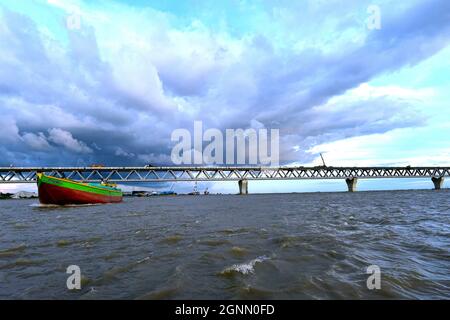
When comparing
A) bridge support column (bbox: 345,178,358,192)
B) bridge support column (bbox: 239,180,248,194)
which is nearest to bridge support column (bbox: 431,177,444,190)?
bridge support column (bbox: 345,178,358,192)

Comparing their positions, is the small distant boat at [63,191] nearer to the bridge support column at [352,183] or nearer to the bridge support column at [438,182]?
the bridge support column at [352,183]

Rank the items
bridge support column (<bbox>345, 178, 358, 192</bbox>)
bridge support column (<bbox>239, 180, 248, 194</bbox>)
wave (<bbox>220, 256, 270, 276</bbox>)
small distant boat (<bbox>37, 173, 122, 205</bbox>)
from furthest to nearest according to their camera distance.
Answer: bridge support column (<bbox>345, 178, 358, 192</bbox>) → bridge support column (<bbox>239, 180, 248, 194</bbox>) → small distant boat (<bbox>37, 173, 122, 205</bbox>) → wave (<bbox>220, 256, 270, 276</bbox>)

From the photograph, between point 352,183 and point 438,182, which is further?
point 438,182

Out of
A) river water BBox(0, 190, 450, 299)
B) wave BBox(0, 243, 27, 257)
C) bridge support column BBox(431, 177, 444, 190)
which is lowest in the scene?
wave BBox(0, 243, 27, 257)

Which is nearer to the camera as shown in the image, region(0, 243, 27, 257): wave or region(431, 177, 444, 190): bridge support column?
region(0, 243, 27, 257): wave

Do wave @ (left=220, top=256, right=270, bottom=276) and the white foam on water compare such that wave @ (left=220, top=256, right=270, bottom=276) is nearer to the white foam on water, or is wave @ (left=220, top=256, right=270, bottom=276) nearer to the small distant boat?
the white foam on water

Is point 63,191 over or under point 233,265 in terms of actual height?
over

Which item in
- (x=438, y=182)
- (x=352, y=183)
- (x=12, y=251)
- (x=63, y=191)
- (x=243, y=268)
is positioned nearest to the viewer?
(x=243, y=268)

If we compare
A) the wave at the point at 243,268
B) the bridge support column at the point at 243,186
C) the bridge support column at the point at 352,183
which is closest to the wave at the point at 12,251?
the wave at the point at 243,268

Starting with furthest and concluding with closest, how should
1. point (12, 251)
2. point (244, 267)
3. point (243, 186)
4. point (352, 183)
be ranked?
point (352, 183)
point (243, 186)
point (12, 251)
point (244, 267)

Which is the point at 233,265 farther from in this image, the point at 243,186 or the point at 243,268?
the point at 243,186

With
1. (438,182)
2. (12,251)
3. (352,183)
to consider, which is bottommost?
(12,251)

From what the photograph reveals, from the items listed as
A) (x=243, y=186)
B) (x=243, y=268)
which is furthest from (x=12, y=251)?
(x=243, y=186)
